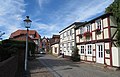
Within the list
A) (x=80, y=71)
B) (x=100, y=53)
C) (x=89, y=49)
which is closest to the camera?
(x=80, y=71)

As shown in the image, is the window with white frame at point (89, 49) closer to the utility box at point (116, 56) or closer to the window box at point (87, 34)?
the window box at point (87, 34)

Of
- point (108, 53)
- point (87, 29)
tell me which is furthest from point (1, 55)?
point (87, 29)

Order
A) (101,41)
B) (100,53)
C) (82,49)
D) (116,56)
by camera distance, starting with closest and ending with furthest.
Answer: (116,56), (101,41), (100,53), (82,49)

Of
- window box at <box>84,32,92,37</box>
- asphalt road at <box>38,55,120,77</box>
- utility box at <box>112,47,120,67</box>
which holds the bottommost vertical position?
asphalt road at <box>38,55,120,77</box>

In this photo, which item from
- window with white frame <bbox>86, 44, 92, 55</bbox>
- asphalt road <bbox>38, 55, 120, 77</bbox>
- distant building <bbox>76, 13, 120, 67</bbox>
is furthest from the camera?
window with white frame <bbox>86, 44, 92, 55</bbox>

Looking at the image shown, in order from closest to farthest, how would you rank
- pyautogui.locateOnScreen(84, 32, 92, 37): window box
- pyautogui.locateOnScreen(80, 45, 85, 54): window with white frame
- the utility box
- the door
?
1. the utility box
2. the door
3. pyautogui.locateOnScreen(84, 32, 92, 37): window box
4. pyautogui.locateOnScreen(80, 45, 85, 54): window with white frame

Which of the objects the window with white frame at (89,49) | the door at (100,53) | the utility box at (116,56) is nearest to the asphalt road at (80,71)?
the utility box at (116,56)

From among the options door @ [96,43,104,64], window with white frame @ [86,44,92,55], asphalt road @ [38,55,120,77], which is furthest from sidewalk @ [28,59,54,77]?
window with white frame @ [86,44,92,55]

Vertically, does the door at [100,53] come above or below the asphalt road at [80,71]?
above

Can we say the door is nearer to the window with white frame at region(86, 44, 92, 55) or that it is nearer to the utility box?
the window with white frame at region(86, 44, 92, 55)

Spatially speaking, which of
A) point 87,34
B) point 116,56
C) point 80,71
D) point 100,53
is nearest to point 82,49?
point 87,34

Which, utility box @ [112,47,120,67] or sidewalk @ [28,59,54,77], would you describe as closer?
sidewalk @ [28,59,54,77]

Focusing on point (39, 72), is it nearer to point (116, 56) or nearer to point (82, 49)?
point (116, 56)

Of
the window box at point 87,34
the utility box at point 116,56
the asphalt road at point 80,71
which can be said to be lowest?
the asphalt road at point 80,71
